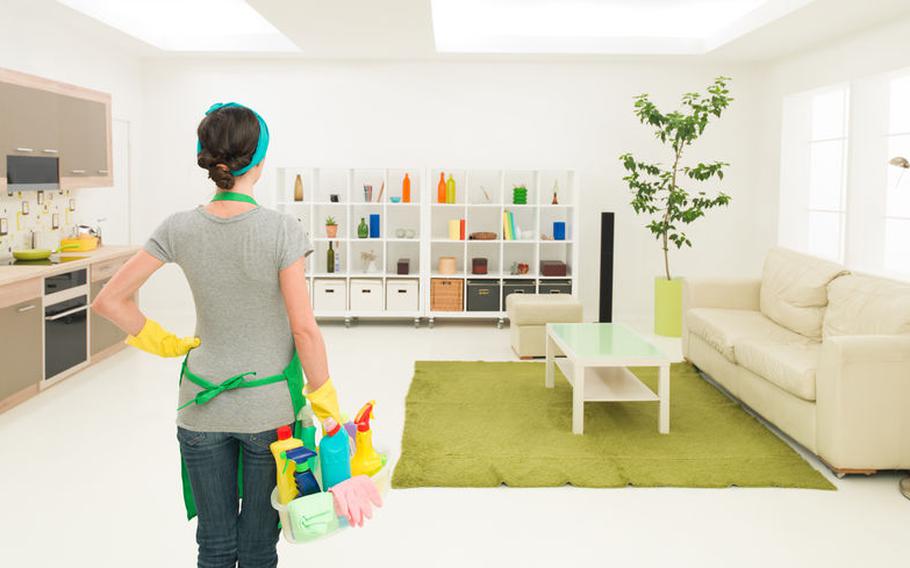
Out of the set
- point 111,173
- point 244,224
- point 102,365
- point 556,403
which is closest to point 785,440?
point 556,403

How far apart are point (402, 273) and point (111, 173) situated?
288 centimetres

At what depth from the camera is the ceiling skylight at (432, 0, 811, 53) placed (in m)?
7.96

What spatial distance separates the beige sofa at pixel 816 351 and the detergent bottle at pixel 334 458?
2946mm

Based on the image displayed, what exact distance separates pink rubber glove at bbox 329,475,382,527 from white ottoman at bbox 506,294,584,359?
5051 millimetres

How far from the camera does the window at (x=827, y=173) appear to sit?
300 inches

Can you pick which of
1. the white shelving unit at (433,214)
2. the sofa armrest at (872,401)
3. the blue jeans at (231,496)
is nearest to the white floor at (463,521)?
the sofa armrest at (872,401)

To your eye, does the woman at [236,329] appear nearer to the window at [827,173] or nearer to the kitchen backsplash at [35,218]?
the kitchen backsplash at [35,218]

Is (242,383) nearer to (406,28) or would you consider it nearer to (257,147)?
(257,147)

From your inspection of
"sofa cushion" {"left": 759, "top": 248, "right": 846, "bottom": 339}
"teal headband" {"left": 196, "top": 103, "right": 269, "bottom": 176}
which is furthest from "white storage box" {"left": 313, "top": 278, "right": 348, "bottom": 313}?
"teal headband" {"left": 196, "top": 103, "right": 269, "bottom": 176}

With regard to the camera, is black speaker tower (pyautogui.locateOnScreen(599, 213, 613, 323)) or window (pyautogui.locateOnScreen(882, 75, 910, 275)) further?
black speaker tower (pyautogui.locateOnScreen(599, 213, 613, 323))

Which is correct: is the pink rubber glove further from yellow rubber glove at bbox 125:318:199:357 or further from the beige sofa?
the beige sofa

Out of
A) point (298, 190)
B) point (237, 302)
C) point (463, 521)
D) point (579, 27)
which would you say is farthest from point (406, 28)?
point (237, 302)

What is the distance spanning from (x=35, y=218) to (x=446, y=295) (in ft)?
12.3

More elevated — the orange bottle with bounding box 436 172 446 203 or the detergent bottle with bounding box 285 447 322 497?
the orange bottle with bounding box 436 172 446 203
